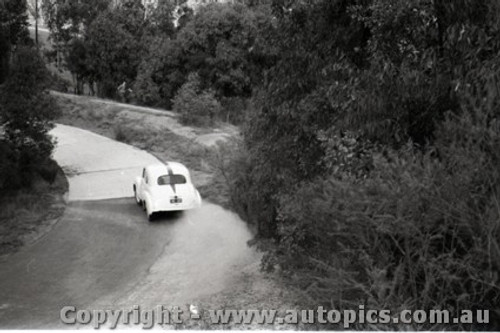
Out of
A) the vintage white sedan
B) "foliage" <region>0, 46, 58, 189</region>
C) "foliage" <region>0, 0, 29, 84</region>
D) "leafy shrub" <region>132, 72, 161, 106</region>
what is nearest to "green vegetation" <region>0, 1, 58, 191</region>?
"foliage" <region>0, 46, 58, 189</region>

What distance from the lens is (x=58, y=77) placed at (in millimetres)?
27922

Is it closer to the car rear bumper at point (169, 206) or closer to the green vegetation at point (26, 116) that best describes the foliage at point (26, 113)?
the green vegetation at point (26, 116)

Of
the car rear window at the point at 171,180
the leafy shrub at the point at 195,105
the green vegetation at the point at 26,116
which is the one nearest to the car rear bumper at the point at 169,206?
the car rear window at the point at 171,180

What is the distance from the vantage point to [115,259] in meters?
11.5

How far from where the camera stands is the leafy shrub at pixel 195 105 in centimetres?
2188

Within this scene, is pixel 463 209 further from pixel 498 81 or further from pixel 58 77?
pixel 58 77

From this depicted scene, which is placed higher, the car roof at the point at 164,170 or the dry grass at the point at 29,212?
the car roof at the point at 164,170

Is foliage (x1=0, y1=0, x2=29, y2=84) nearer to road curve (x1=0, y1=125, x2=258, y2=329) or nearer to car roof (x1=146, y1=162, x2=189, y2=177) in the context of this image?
road curve (x1=0, y1=125, x2=258, y2=329)

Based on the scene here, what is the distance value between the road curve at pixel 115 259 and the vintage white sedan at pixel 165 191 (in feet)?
0.92

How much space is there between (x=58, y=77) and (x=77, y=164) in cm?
1245

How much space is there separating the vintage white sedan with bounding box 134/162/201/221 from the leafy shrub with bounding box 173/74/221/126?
766cm

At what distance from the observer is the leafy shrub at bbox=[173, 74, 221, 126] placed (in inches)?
861

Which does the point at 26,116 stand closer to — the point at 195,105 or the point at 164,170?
the point at 164,170


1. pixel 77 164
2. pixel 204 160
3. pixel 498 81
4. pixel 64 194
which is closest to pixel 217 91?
pixel 204 160
